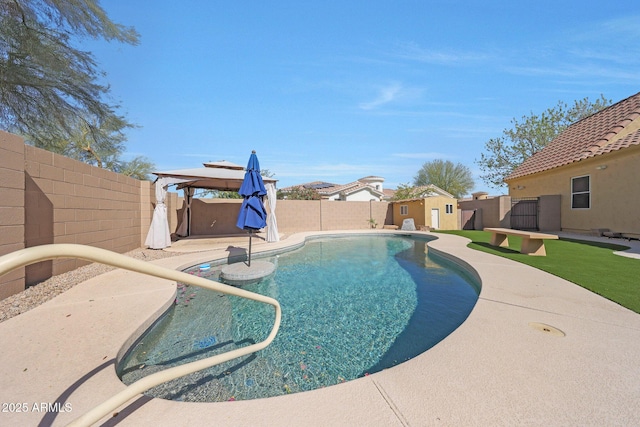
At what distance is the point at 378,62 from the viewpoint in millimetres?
10906

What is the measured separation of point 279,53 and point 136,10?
4827mm

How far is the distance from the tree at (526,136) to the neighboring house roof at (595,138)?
22.3ft

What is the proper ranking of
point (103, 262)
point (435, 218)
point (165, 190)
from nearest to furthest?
point (103, 262), point (165, 190), point (435, 218)

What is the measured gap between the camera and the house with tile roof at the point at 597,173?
371 inches

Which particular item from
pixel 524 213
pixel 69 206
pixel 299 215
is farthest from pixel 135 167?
pixel 524 213

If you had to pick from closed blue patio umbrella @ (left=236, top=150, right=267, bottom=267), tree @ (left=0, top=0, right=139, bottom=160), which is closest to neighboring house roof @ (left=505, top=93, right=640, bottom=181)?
closed blue patio umbrella @ (left=236, top=150, right=267, bottom=267)

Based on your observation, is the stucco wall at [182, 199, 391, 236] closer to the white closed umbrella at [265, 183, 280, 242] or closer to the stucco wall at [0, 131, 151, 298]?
the white closed umbrella at [265, 183, 280, 242]

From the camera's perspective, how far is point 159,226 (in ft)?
27.0

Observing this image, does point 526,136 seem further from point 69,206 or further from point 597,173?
point 69,206

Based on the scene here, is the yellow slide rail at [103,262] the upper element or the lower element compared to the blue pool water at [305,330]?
upper

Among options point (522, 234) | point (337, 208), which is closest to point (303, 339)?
point (522, 234)

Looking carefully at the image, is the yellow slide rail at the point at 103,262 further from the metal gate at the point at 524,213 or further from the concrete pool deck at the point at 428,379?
the metal gate at the point at 524,213

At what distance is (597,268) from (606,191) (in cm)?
796

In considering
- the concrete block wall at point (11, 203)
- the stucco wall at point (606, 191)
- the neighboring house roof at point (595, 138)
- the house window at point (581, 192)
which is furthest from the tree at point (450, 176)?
the concrete block wall at point (11, 203)
